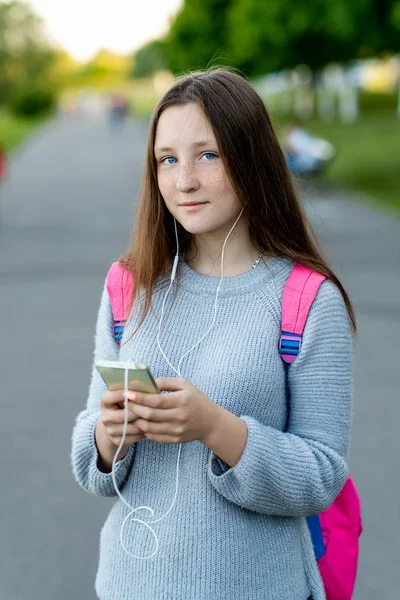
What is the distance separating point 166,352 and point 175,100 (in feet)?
1.70

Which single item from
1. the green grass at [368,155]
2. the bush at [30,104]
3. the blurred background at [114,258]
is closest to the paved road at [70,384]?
the blurred background at [114,258]

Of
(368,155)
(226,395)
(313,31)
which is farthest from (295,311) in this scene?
(368,155)

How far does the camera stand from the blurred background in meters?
4.11

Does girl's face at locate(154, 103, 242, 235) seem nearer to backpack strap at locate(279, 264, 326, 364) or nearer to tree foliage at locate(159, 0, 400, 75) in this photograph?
backpack strap at locate(279, 264, 326, 364)

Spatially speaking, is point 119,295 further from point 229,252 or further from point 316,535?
point 316,535

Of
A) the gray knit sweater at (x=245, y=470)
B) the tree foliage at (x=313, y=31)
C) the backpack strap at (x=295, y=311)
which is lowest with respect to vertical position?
the gray knit sweater at (x=245, y=470)

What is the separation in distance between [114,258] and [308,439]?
30.8 ft

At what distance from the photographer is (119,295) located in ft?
6.81

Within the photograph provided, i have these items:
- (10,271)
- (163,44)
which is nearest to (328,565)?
(10,271)

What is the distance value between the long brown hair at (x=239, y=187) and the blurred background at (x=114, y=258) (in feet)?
0.59

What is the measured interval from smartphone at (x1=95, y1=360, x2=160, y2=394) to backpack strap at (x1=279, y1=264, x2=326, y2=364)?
341 millimetres

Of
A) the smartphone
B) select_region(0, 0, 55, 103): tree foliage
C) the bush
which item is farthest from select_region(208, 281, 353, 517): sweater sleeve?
select_region(0, 0, 55, 103): tree foliage

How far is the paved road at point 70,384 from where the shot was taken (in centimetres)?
397

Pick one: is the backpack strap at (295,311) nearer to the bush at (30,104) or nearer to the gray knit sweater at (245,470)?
the gray knit sweater at (245,470)
